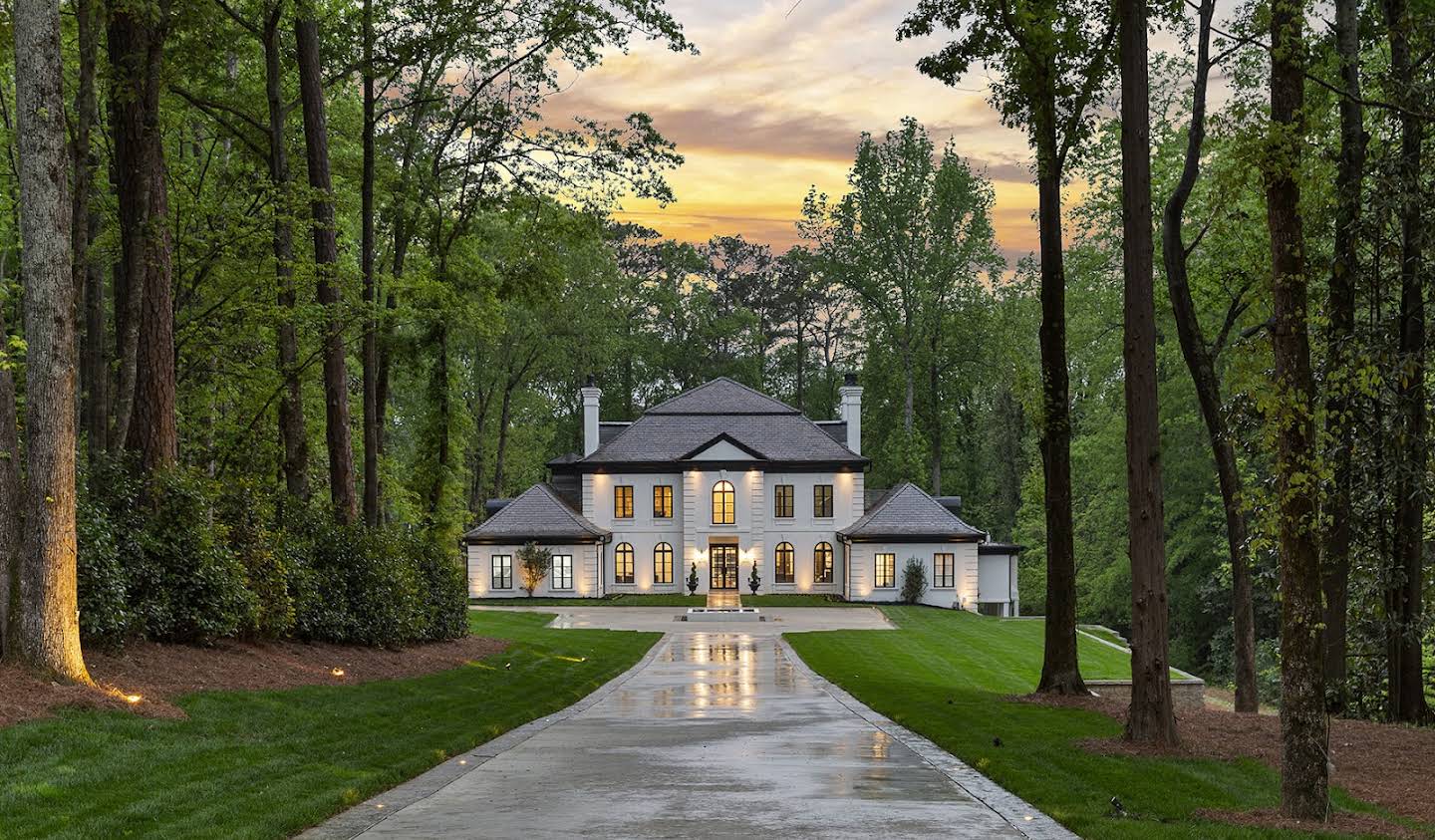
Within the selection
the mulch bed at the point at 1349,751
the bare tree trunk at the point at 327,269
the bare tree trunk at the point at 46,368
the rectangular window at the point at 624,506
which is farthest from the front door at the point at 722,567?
the bare tree trunk at the point at 46,368

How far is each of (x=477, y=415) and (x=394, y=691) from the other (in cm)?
4971

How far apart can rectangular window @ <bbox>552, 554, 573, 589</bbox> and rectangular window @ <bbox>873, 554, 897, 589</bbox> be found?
12.5 metres

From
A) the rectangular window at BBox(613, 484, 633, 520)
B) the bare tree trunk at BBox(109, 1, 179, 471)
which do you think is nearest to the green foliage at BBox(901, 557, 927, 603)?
the rectangular window at BBox(613, 484, 633, 520)

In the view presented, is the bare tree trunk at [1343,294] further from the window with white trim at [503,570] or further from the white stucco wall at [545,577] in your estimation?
the window with white trim at [503,570]

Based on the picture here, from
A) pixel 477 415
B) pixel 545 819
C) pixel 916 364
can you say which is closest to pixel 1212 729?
pixel 545 819

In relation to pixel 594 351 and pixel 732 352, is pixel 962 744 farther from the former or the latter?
pixel 732 352

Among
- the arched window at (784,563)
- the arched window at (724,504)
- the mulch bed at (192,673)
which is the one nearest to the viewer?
the mulch bed at (192,673)

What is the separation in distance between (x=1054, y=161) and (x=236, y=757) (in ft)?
43.7

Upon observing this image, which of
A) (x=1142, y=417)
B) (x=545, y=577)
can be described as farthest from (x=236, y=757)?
(x=545, y=577)

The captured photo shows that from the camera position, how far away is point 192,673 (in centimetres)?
1655

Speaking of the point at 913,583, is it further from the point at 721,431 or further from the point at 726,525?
the point at 721,431

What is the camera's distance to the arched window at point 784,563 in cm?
6003

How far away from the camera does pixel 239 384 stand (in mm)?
28828

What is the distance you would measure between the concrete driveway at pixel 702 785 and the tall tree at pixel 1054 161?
315cm
